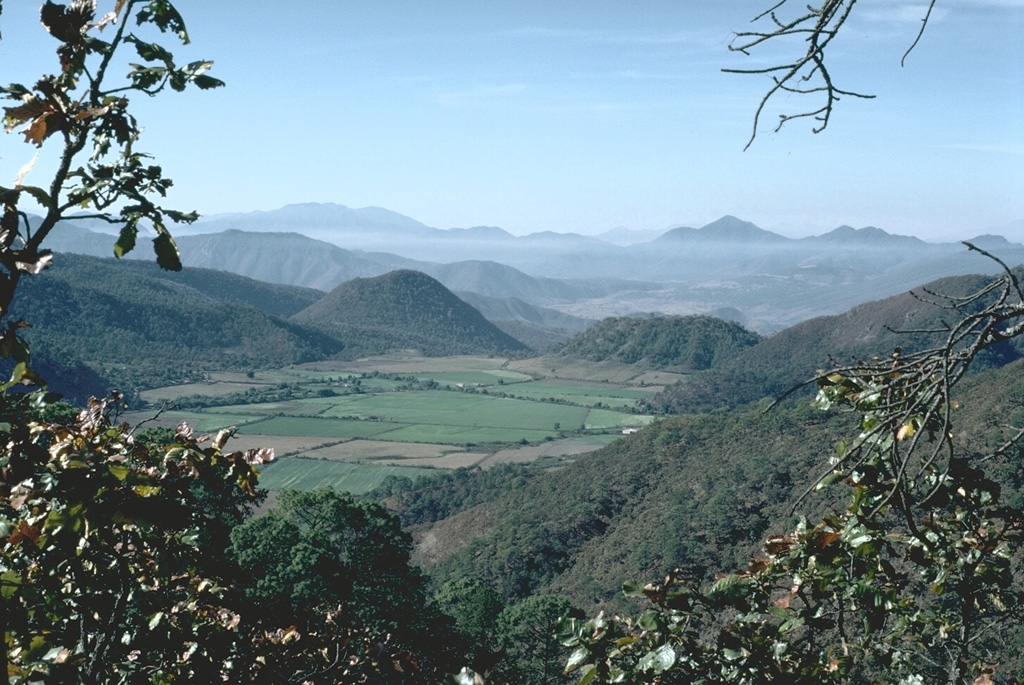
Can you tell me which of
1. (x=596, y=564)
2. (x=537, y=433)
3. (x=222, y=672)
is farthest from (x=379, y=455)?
(x=222, y=672)

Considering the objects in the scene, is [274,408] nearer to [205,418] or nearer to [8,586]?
[205,418]

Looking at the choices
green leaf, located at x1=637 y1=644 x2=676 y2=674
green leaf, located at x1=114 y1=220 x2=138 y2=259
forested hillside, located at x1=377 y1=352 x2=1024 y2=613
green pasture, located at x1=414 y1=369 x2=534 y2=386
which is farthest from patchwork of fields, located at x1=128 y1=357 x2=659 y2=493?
green leaf, located at x1=637 y1=644 x2=676 y2=674

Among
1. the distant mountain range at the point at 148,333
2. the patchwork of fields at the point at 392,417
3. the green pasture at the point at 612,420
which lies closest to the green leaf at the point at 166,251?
the patchwork of fields at the point at 392,417

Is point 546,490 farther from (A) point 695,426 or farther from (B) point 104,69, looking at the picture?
(B) point 104,69

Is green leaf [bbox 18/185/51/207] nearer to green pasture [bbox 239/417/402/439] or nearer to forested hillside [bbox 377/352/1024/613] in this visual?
forested hillside [bbox 377/352/1024/613]

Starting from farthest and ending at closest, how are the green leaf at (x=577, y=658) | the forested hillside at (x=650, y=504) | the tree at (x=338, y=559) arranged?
the forested hillside at (x=650, y=504)
the tree at (x=338, y=559)
the green leaf at (x=577, y=658)

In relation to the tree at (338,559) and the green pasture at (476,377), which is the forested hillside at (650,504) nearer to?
the tree at (338,559)
